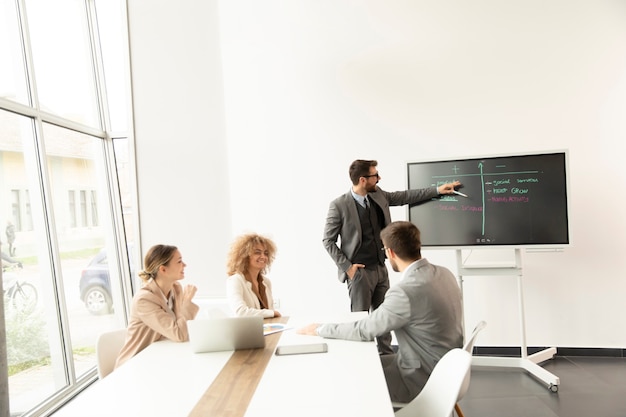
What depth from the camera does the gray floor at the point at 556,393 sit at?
362cm

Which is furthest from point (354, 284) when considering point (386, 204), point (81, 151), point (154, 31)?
point (154, 31)

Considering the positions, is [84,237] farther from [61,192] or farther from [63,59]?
[63,59]

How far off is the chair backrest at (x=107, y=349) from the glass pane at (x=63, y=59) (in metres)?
2.14

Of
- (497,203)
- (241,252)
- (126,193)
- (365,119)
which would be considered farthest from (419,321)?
(126,193)

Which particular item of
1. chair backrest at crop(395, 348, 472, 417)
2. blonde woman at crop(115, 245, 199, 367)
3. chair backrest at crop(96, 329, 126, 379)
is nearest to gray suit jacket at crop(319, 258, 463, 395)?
chair backrest at crop(395, 348, 472, 417)

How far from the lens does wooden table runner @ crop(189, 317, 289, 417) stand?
74.7 inches

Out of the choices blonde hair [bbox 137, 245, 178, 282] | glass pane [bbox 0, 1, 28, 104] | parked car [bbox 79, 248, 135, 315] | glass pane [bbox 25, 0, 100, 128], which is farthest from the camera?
parked car [bbox 79, 248, 135, 315]

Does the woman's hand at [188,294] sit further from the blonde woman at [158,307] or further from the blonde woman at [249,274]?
the blonde woman at [249,274]

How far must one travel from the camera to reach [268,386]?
83.3 inches

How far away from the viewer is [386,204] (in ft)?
14.7

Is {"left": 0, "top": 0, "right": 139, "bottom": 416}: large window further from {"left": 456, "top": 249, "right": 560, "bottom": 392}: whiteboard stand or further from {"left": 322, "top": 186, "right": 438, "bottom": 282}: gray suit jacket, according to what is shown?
{"left": 456, "top": 249, "right": 560, "bottom": 392}: whiteboard stand

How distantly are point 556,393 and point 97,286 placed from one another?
4.00 m

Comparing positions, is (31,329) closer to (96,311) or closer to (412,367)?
(96,311)

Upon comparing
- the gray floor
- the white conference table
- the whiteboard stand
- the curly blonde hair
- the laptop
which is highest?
the curly blonde hair
